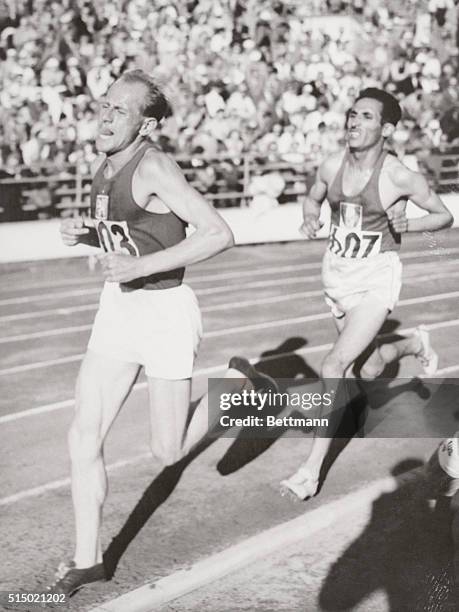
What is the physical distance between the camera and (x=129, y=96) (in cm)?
358

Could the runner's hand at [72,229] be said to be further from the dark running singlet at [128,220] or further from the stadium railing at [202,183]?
the stadium railing at [202,183]

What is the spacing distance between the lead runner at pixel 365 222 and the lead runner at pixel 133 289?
1.13 meters

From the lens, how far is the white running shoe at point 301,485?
4.44 m

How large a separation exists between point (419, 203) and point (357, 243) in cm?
38

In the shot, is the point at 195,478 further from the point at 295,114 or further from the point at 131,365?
the point at 295,114

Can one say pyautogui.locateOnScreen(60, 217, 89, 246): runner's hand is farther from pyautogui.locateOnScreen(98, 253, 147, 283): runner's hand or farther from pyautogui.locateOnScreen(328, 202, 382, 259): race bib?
pyautogui.locateOnScreen(328, 202, 382, 259): race bib

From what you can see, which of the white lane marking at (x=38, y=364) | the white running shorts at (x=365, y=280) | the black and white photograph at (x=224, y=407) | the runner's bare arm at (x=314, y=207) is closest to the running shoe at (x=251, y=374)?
the black and white photograph at (x=224, y=407)

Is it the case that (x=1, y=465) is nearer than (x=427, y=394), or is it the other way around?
(x=1, y=465)

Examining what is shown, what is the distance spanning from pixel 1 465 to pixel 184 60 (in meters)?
10.9

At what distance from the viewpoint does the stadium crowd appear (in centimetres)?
1302

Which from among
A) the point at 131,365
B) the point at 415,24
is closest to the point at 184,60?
the point at 415,24

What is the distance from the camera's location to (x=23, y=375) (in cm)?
667

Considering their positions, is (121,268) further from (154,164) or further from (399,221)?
(399,221)

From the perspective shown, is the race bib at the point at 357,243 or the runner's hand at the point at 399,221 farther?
the race bib at the point at 357,243
